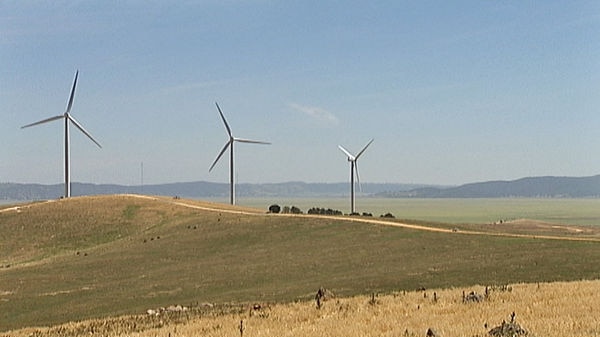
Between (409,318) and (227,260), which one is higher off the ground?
(409,318)

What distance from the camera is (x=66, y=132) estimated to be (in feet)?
393

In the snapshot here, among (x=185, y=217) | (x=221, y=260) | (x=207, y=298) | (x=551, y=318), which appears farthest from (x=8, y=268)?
(x=551, y=318)

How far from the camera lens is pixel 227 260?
6359 cm

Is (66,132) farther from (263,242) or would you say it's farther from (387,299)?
(387,299)

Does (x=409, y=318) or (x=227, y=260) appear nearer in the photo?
(x=409, y=318)

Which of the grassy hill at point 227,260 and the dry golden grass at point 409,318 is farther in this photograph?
the grassy hill at point 227,260

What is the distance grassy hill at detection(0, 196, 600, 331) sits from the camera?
1727 inches

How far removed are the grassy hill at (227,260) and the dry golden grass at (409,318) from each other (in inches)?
426

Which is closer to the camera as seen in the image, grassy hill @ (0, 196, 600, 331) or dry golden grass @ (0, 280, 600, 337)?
dry golden grass @ (0, 280, 600, 337)

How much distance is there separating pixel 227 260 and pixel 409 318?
4231cm

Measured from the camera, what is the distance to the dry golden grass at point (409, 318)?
19.1 metres

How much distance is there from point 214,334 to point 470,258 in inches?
1399

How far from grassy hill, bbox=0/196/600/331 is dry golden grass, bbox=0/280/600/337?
35.5 feet

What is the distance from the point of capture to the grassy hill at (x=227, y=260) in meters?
43.9
